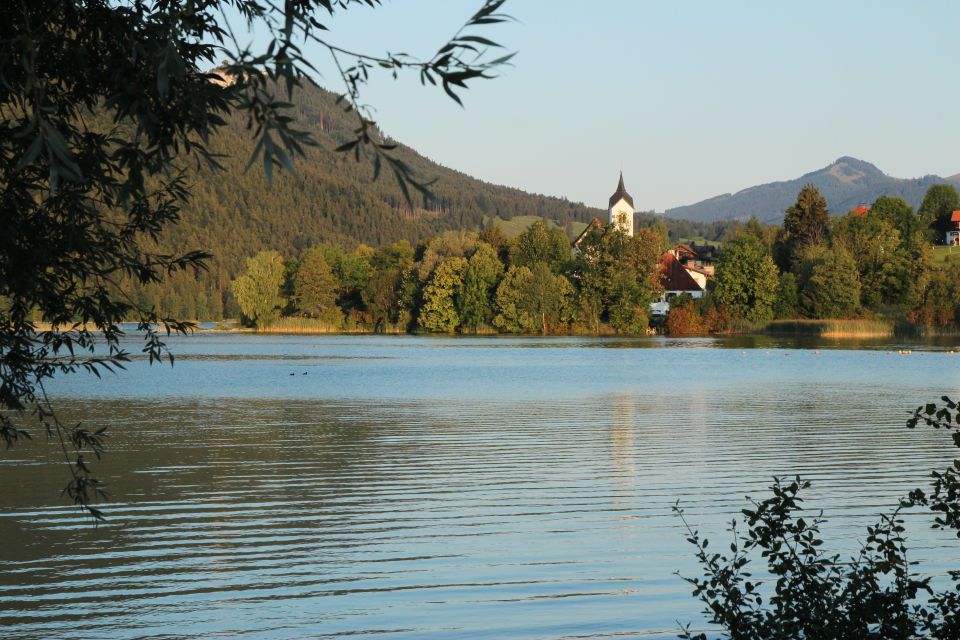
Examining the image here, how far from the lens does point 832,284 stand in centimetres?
10138

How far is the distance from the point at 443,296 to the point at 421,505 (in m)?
96.4

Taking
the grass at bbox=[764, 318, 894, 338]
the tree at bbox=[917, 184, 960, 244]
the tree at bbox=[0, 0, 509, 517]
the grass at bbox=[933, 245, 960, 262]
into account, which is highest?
the tree at bbox=[917, 184, 960, 244]

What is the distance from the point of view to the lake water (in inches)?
416

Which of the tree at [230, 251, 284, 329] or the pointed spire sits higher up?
the pointed spire

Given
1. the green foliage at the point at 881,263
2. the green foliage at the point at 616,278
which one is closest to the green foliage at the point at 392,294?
the green foliage at the point at 616,278

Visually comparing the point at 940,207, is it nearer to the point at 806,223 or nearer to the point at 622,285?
the point at 806,223

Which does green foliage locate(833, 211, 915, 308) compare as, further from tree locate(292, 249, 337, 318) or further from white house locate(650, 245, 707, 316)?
tree locate(292, 249, 337, 318)

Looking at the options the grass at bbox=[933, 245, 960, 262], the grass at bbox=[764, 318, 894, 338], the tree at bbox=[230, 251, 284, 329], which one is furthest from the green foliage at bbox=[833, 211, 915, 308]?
the tree at bbox=[230, 251, 284, 329]

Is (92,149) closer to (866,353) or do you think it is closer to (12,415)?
(12,415)

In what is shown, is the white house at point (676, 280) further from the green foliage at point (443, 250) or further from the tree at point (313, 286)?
the tree at point (313, 286)

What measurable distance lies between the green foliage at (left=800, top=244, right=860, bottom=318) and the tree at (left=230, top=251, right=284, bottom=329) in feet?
183

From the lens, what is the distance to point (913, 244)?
334 ft

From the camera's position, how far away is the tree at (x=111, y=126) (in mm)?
4672

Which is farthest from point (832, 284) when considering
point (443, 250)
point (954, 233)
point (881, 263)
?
point (954, 233)
